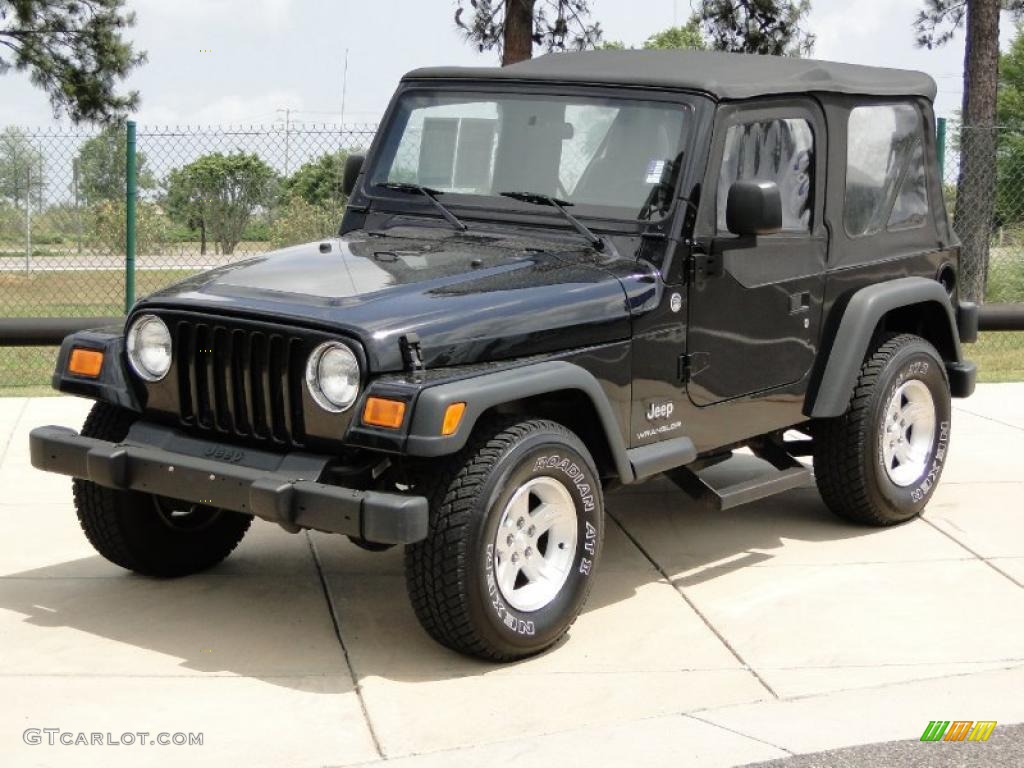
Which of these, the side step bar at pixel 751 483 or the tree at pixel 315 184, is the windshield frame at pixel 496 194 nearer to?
the side step bar at pixel 751 483

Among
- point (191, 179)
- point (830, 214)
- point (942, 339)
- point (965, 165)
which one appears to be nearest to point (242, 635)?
point (830, 214)

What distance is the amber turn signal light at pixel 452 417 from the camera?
5.04m

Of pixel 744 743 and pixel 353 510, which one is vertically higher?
pixel 353 510

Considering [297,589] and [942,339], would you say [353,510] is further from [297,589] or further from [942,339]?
[942,339]

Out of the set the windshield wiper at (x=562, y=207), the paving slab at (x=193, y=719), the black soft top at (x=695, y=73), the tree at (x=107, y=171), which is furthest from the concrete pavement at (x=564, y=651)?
the tree at (x=107, y=171)

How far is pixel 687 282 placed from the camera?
20.3 ft

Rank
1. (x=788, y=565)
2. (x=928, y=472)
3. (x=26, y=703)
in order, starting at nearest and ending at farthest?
(x=26, y=703)
(x=788, y=565)
(x=928, y=472)

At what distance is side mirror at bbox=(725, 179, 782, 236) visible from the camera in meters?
6.02

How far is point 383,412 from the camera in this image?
16.7 feet

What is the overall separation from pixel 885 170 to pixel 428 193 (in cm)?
211

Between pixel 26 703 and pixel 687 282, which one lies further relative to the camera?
pixel 687 282

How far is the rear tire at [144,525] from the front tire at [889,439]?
2.54m

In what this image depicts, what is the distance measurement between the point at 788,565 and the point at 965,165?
22.1 ft

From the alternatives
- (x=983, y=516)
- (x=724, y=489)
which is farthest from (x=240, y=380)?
(x=983, y=516)
